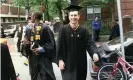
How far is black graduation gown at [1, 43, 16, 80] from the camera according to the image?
459 centimetres

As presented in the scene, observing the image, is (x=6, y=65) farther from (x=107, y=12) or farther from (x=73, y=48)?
(x=107, y=12)

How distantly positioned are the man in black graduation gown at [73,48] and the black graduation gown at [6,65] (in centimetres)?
185

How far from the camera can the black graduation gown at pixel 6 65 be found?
459 cm

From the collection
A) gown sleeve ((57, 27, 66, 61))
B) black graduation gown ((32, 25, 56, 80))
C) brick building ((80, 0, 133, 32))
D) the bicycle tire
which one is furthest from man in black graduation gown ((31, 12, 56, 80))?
brick building ((80, 0, 133, 32))

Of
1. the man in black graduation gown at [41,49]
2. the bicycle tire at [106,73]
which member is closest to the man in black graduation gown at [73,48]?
the man in black graduation gown at [41,49]

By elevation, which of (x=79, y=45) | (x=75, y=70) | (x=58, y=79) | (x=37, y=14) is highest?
(x=37, y=14)

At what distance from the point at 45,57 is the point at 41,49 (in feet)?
1.21

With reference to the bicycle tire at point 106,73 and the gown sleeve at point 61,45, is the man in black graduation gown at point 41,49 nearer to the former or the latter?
the bicycle tire at point 106,73

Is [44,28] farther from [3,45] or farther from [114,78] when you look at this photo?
[3,45]

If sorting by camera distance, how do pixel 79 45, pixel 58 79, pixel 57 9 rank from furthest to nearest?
pixel 57 9
pixel 58 79
pixel 79 45

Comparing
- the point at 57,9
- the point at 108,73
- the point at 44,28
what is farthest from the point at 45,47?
the point at 57,9

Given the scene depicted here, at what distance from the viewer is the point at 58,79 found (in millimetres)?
10930

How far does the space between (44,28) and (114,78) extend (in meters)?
2.16

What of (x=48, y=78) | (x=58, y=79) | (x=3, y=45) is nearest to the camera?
(x=3, y=45)
